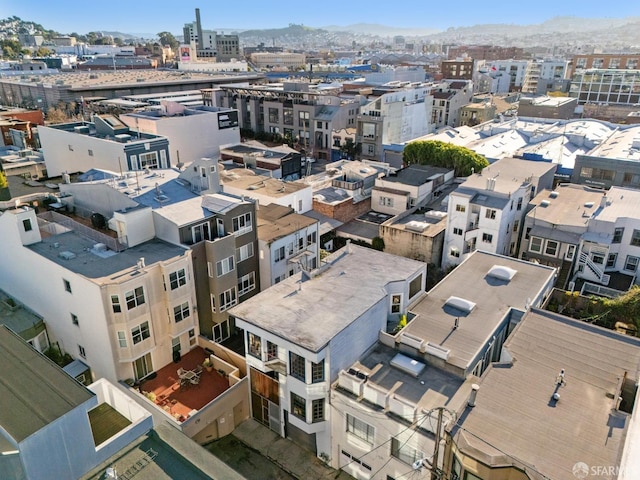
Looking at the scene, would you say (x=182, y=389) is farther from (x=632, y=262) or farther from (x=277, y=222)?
(x=632, y=262)

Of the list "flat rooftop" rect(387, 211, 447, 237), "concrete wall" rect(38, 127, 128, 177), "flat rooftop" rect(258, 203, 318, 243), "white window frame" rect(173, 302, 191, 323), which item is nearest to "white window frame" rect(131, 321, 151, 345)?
"white window frame" rect(173, 302, 191, 323)

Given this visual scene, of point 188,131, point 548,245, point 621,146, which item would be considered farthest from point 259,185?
point 621,146

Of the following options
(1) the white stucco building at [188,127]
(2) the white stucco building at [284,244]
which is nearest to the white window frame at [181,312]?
(2) the white stucco building at [284,244]

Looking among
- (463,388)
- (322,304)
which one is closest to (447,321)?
(463,388)

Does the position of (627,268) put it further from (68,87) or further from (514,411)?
(68,87)

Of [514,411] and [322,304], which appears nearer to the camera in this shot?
[514,411]

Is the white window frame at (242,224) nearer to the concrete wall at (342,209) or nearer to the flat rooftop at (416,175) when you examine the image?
the concrete wall at (342,209)
